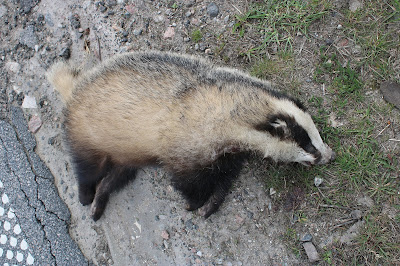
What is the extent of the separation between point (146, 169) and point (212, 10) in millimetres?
1736

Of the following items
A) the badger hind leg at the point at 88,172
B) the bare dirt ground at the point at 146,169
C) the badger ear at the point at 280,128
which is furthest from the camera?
the badger hind leg at the point at 88,172

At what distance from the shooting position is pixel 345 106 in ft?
11.4

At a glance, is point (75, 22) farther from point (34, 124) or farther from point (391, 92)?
point (391, 92)

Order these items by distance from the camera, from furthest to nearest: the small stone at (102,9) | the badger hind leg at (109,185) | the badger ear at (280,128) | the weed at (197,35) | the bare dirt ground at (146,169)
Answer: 1. the small stone at (102,9)
2. the weed at (197,35)
3. the badger hind leg at (109,185)
4. the bare dirt ground at (146,169)
5. the badger ear at (280,128)

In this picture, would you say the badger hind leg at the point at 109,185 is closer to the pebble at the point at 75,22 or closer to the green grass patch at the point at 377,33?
the pebble at the point at 75,22

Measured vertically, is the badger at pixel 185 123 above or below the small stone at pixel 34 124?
above

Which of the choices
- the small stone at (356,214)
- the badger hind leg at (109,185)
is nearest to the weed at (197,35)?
the badger hind leg at (109,185)

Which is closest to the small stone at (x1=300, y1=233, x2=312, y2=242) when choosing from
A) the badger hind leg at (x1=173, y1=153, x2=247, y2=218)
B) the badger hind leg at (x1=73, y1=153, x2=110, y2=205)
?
the badger hind leg at (x1=173, y1=153, x2=247, y2=218)

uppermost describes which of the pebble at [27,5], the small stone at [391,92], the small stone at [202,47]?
the pebble at [27,5]

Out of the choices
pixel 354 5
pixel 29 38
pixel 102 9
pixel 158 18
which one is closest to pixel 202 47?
pixel 158 18

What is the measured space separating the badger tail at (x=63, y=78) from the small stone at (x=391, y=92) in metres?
2.82

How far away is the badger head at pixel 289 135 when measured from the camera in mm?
2932

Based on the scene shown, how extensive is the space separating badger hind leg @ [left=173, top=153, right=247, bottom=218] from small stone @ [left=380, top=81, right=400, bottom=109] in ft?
4.54

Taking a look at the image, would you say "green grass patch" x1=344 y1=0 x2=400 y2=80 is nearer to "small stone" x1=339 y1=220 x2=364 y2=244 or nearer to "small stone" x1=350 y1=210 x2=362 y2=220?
"small stone" x1=350 y1=210 x2=362 y2=220
